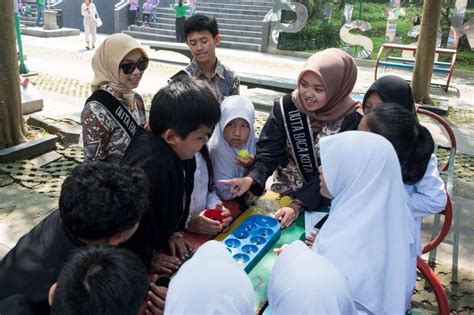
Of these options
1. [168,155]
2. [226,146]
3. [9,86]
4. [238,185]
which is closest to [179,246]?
[168,155]

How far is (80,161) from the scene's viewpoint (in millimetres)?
4426

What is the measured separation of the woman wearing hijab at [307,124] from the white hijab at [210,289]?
1119 millimetres

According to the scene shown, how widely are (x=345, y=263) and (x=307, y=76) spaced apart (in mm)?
1215

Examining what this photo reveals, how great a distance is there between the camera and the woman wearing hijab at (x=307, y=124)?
7.31 feet

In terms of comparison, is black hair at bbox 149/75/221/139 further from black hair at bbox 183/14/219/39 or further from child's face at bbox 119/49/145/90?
black hair at bbox 183/14/219/39

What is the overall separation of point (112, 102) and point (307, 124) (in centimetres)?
109

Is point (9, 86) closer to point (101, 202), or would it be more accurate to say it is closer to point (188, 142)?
point (188, 142)

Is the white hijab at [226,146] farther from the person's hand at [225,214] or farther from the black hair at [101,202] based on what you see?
the black hair at [101,202]

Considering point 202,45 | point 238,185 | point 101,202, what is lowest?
point 238,185

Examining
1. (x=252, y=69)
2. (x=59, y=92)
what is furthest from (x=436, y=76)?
(x=59, y=92)

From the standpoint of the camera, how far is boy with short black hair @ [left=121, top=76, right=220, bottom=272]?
162 cm

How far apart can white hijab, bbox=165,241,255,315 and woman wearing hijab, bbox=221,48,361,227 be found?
3.67ft

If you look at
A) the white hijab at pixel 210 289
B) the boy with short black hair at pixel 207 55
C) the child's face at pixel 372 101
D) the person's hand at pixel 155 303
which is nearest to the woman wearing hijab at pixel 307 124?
the child's face at pixel 372 101

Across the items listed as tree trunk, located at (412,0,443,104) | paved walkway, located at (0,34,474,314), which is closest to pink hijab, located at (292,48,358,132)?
paved walkway, located at (0,34,474,314)
